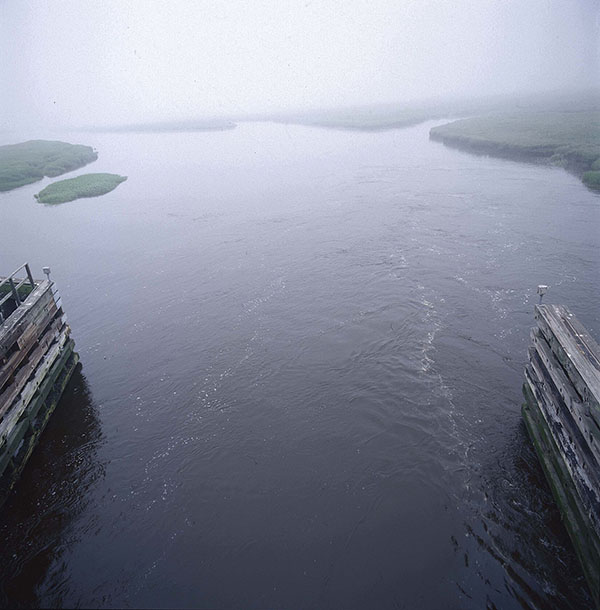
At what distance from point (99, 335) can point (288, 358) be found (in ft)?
41.0

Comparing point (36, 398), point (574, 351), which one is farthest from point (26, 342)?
point (574, 351)

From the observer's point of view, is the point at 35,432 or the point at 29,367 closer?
the point at 29,367

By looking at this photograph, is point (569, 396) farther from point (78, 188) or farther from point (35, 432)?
point (78, 188)

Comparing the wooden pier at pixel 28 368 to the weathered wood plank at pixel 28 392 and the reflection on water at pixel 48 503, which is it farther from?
the reflection on water at pixel 48 503

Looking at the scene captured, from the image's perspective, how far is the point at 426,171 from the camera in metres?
59.5

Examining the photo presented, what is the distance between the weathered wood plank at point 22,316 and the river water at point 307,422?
4.86m

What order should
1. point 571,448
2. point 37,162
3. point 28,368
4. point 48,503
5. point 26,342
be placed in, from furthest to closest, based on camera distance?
point 37,162, point 26,342, point 28,368, point 48,503, point 571,448

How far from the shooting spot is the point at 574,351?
1320cm

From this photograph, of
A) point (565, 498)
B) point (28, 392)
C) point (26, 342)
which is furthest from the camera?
point (26, 342)

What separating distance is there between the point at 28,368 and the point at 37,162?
Result: 3329 inches

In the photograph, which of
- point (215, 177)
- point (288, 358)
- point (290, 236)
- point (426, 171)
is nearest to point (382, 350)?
point (288, 358)

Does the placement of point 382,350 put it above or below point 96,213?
above

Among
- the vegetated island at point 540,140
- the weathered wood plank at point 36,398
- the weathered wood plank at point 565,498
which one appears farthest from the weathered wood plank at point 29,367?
the vegetated island at point 540,140

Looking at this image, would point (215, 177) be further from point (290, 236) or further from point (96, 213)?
point (290, 236)
